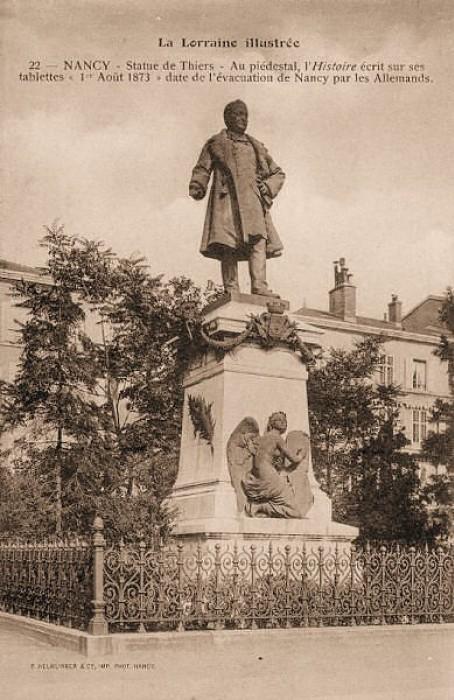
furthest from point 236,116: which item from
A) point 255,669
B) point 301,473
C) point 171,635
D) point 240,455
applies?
point 255,669

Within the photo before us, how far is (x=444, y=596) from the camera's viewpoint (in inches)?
407

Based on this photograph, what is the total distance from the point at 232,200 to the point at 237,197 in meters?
0.15

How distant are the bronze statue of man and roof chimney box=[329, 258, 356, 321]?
3020 centimetres

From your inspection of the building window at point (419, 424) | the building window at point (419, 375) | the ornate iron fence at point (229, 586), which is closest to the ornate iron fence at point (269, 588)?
the ornate iron fence at point (229, 586)

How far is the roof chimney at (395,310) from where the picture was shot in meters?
46.7

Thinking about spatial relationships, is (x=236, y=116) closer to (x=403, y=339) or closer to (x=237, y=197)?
(x=237, y=197)

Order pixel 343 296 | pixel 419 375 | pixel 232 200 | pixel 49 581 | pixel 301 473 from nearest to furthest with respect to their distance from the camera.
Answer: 1. pixel 49 581
2. pixel 301 473
3. pixel 232 200
4. pixel 343 296
5. pixel 419 375

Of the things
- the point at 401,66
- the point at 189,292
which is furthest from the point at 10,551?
the point at 189,292

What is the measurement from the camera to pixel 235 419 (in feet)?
35.5

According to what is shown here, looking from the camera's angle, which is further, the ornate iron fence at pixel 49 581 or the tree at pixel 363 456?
the tree at pixel 363 456

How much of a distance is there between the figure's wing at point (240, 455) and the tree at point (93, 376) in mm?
7448

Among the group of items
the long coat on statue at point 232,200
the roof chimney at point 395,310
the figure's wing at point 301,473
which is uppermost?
the roof chimney at point 395,310

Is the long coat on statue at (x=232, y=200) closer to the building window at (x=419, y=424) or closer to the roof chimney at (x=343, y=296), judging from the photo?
the roof chimney at (x=343, y=296)

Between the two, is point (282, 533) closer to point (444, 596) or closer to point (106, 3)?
point (444, 596)
